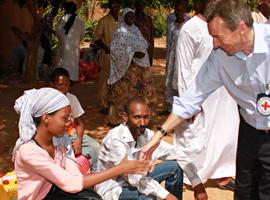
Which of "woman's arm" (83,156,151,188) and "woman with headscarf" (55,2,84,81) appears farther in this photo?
"woman with headscarf" (55,2,84,81)

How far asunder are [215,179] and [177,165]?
1580 mm

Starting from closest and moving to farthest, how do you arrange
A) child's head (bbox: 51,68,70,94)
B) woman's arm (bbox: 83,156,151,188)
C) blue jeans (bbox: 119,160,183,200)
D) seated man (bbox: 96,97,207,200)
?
woman's arm (bbox: 83,156,151,188) → seated man (bbox: 96,97,207,200) → blue jeans (bbox: 119,160,183,200) → child's head (bbox: 51,68,70,94)

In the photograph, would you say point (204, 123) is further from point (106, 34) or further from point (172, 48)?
point (106, 34)

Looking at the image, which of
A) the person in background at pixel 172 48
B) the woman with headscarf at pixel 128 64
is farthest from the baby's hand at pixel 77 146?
the person in background at pixel 172 48

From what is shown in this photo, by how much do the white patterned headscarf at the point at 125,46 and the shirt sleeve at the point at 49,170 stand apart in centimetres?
376

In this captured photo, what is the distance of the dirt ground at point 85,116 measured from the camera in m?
5.18

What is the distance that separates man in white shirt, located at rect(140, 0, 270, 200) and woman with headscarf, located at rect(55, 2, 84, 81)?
505 centimetres

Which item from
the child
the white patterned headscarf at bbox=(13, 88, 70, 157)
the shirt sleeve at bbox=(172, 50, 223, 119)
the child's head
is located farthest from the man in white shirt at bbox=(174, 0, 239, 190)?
the white patterned headscarf at bbox=(13, 88, 70, 157)

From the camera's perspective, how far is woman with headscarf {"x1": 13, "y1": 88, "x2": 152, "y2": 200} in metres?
3.08

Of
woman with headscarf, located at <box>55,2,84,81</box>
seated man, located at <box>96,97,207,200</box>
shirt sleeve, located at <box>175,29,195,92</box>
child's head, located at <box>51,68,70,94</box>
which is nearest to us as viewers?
seated man, located at <box>96,97,207,200</box>

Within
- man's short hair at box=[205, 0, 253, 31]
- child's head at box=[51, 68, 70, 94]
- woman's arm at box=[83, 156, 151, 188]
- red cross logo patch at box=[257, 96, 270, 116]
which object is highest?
man's short hair at box=[205, 0, 253, 31]

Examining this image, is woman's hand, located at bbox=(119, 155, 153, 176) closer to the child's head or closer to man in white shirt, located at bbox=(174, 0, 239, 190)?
man in white shirt, located at bbox=(174, 0, 239, 190)

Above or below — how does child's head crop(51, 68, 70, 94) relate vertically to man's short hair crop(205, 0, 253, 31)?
below

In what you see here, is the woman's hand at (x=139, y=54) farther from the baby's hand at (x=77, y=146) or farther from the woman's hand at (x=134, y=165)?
the woman's hand at (x=134, y=165)
